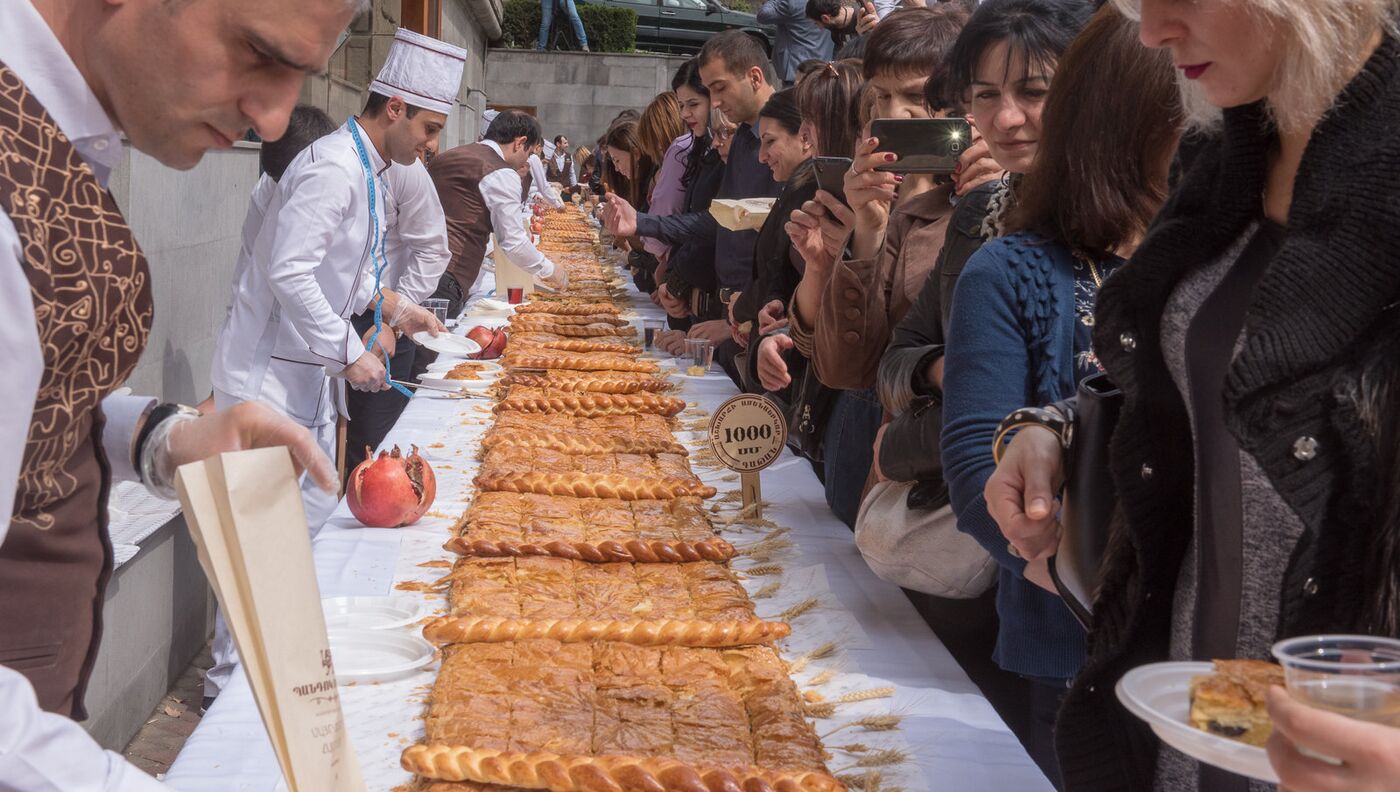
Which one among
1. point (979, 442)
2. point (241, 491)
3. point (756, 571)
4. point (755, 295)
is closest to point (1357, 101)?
point (979, 442)

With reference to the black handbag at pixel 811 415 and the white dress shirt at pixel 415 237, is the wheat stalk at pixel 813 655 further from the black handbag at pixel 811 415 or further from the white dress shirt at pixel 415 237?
the white dress shirt at pixel 415 237

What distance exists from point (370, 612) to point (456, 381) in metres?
2.24

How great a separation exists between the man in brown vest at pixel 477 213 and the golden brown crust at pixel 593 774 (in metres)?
5.08

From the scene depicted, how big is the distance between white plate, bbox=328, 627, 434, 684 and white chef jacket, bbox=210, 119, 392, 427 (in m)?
2.02

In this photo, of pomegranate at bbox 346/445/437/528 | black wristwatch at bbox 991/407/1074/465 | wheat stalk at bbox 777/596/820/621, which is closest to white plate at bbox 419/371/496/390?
pomegranate at bbox 346/445/437/528

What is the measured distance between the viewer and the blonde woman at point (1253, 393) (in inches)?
42.1

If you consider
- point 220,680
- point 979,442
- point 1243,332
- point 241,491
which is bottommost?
point 220,680

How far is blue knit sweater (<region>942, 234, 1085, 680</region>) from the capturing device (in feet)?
6.02

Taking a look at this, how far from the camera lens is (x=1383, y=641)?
0.86 metres

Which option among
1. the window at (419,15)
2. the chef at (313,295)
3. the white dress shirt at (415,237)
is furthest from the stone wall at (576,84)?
the chef at (313,295)

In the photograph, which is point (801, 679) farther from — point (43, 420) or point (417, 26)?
point (417, 26)

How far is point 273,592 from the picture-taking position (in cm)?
106

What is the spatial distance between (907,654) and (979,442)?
1.58ft

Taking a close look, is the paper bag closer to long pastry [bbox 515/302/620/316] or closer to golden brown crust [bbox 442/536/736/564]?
golden brown crust [bbox 442/536/736/564]
